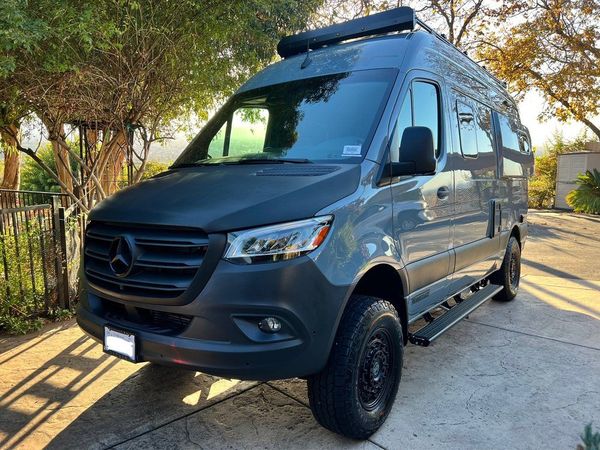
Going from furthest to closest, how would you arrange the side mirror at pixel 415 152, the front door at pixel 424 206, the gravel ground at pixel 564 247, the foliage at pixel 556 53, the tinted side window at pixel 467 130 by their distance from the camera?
the foliage at pixel 556 53 → the gravel ground at pixel 564 247 → the tinted side window at pixel 467 130 → the front door at pixel 424 206 → the side mirror at pixel 415 152

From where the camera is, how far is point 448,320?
3744mm

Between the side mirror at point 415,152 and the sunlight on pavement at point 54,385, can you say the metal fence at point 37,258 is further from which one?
the side mirror at point 415,152

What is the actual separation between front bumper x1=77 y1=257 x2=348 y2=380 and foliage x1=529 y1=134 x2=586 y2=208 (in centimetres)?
1810

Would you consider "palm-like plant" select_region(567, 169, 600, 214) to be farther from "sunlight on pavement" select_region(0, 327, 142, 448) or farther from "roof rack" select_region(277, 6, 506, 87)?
"sunlight on pavement" select_region(0, 327, 142, 448)

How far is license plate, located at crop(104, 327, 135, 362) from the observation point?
251 cm

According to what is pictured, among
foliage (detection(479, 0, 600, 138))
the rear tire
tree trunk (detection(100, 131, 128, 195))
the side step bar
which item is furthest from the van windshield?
foliage (detection(479, 0, 600, 138))

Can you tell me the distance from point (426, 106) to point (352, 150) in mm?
992

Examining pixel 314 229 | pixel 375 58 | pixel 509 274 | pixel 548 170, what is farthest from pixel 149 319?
pixel 548 170

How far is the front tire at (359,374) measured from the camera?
256 cm

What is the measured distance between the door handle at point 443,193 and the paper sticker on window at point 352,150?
3.20 feet

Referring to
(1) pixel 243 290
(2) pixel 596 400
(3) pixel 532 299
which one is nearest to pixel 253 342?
(1) pixel 243 290

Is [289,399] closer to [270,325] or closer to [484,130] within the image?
[270,325]

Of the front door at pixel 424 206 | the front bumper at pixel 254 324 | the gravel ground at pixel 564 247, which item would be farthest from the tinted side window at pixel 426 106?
the gravel ground at pixel 564 247

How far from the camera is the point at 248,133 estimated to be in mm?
3572
